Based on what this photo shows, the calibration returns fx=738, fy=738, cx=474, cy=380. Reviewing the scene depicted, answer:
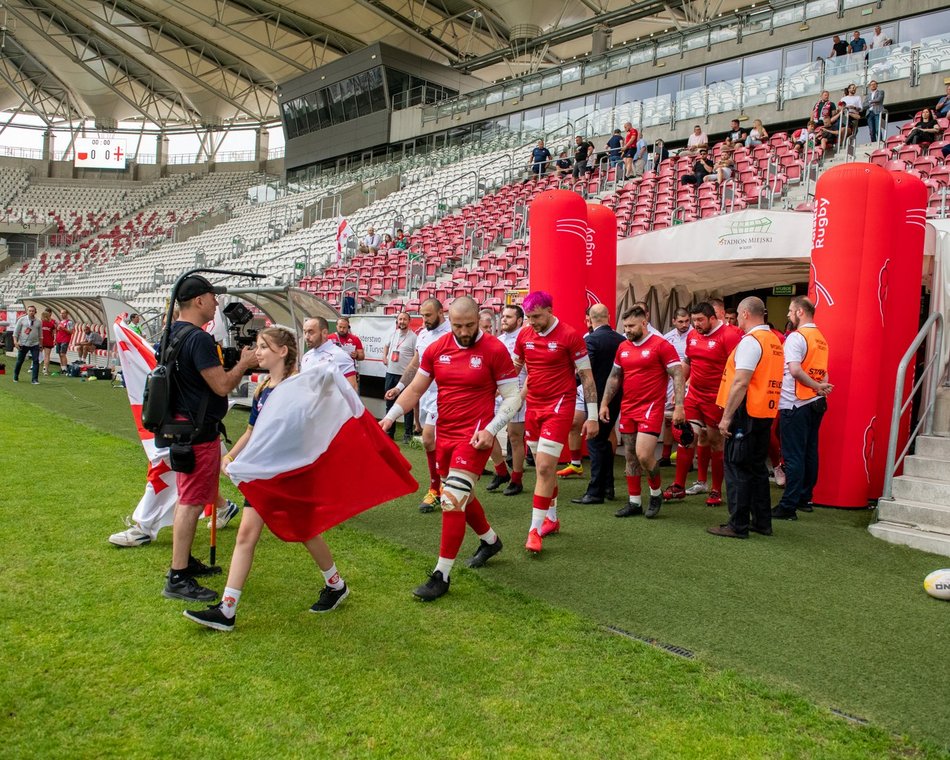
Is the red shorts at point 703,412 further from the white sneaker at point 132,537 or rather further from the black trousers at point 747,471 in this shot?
the white sneaker at point 132,537

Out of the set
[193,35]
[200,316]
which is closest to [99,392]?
[200,316]

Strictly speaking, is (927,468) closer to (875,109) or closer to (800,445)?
(800,445)

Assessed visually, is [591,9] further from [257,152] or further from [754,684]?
[754,684]

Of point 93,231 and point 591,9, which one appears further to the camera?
point 93,231

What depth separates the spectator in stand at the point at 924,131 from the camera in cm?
1446

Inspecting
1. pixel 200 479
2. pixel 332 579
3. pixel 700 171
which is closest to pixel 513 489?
pixel 332 579

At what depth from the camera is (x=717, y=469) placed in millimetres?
7555

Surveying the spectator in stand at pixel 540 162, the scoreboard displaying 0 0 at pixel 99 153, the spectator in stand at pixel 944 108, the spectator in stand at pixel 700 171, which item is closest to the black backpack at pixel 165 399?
the spectator in stand at pixel 700 171

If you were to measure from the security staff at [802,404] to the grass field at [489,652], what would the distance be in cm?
95

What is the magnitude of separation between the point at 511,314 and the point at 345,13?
→ 35.7 metres

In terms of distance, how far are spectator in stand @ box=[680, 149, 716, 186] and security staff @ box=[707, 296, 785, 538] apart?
36.3 ft

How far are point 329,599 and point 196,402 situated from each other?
142 centimetres

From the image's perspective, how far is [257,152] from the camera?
181ft

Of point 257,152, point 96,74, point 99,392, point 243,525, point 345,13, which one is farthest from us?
point 257,152
